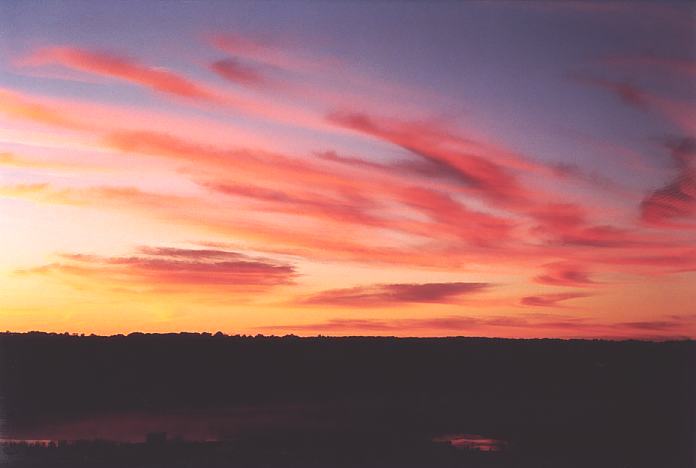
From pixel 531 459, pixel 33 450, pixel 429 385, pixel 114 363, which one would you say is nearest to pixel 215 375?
pixel 114 363

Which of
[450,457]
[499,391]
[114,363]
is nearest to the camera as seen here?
[450,457]

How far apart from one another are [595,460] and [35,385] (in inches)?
954

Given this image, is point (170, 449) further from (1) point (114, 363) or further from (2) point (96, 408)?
(1) point (114, 363)

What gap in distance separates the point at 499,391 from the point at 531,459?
49.3 ft

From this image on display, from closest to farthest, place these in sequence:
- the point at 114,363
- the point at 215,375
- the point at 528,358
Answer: the point at 215,375 < the point at 114,363 < the point at 528,358

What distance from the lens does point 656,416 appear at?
24828mm

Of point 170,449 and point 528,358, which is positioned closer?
point 170,449

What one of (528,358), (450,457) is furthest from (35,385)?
(528,358)

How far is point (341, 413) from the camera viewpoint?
25.2m

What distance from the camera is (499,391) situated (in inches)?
1253

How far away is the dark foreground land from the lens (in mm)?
17172

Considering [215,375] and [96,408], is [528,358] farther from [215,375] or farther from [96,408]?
[96,408]

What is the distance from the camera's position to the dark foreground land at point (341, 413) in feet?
56.3

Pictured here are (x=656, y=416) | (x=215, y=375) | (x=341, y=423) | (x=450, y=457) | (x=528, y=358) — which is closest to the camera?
(x=450, y=457)
